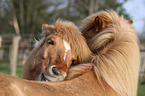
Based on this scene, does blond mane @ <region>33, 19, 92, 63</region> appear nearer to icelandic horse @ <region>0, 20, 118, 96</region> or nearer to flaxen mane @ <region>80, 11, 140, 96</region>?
icelandic horse @ <region>0, 20, 118, 96</region>

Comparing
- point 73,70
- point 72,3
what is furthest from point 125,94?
point 72,3

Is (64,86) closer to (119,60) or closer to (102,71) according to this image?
(102,71)

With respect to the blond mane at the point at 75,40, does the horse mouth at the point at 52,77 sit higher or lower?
lower

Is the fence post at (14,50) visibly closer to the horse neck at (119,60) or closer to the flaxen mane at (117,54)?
the flaxen mane at (117,54)

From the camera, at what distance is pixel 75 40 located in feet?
6.66

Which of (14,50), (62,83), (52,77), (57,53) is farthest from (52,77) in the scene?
(14,50)

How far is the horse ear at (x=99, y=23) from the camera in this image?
2.22m

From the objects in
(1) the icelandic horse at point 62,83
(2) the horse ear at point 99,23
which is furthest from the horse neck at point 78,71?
(2) the horse ear at point 99,23

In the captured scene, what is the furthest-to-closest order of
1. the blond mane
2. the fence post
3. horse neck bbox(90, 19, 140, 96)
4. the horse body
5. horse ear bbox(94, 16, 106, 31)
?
1. the fence post
2. horse ear bbox(94, 16, 106, 31)
3. the blond mane
4. horse neck bbox(90, 19, 140, 96)
5. the horse body

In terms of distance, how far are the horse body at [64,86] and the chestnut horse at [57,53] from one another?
209mm

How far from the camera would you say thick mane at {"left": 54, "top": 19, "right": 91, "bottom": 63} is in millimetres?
1960

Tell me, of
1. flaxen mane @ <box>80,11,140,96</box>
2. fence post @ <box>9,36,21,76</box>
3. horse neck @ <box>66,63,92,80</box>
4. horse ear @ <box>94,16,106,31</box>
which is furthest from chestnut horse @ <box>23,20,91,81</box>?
fence post @ <box>9,36,21,76</box>

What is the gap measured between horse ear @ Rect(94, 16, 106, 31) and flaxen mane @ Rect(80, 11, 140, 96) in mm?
21

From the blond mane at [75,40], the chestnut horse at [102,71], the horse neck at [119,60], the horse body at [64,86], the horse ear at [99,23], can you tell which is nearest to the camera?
the horse body at [64,86]
